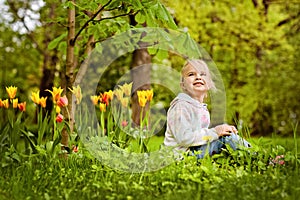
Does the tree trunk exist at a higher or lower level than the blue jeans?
higher

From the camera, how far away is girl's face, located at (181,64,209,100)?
3.44 metres

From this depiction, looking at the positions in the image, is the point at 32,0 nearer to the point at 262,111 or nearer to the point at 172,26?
the point at 262,111

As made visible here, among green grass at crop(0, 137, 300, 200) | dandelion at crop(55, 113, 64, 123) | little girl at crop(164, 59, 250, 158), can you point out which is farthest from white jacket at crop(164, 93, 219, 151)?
dandelion at crop(55, 113, 64, 123)

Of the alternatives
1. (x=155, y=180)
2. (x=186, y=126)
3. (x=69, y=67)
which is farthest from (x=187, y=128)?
(x=69, y=67)

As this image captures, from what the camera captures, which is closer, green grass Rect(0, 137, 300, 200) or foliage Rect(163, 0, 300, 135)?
green grass Rect(0, 137, 300, 200)

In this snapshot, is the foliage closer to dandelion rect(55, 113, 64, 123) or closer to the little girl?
the little girl

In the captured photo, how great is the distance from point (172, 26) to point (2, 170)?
151cm

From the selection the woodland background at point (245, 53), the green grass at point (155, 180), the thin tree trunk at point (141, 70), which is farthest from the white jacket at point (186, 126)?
the woodland background at point (245, 53)

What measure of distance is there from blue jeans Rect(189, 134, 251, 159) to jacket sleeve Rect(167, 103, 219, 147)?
6 cm

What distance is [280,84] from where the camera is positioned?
34.0 ft

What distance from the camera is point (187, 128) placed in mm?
3268

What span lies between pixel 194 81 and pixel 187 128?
38 cm

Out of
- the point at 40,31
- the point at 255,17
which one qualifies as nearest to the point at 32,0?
the point at 40,31

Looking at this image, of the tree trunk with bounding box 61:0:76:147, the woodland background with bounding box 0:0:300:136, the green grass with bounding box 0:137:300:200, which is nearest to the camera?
the green grass with bounding box 0:137:300:200
